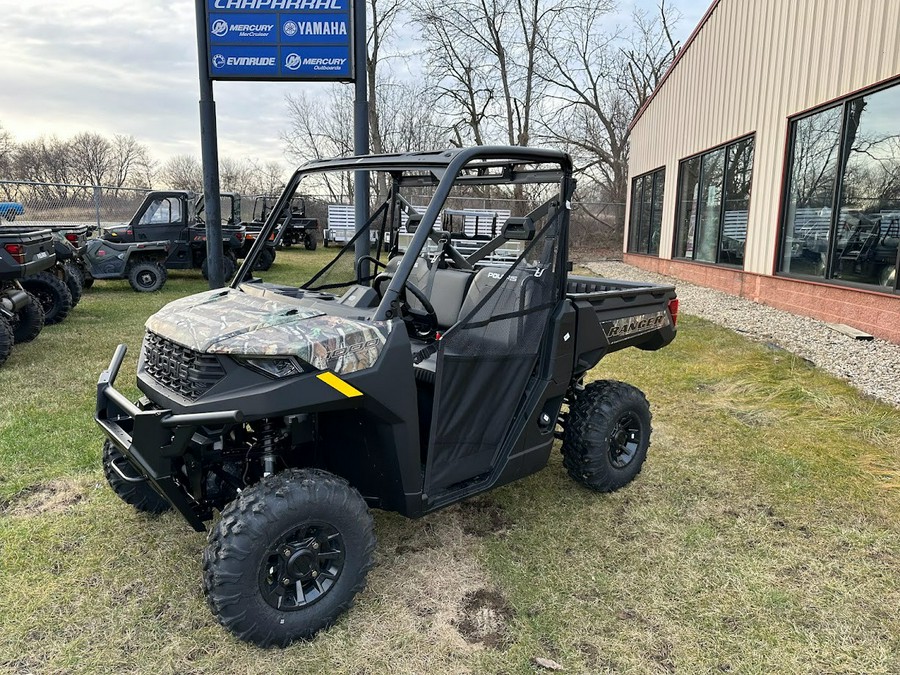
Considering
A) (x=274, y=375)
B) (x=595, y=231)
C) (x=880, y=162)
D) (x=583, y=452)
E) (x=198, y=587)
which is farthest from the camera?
(x=595, y=231)

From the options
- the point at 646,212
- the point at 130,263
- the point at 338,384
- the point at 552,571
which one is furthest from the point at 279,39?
the point at 646,212

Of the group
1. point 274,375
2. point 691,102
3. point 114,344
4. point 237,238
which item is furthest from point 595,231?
point 274,375

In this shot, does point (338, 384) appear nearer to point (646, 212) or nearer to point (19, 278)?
point (19, 278)

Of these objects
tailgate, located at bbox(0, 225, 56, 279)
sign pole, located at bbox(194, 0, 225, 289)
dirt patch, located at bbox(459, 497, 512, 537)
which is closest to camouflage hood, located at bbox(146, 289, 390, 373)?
dirt patch, located at bbox(459, 497, 512, 537)

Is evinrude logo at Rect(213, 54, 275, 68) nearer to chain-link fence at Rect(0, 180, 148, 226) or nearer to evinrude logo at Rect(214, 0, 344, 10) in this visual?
evinrude logo at Rect(214, 0, 344, 10)

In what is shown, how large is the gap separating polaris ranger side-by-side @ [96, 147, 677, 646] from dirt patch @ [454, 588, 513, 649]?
0.43 m

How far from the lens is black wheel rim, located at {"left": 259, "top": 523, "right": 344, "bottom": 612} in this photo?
2398 millimetres

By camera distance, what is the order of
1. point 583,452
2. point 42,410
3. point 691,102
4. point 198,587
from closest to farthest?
point 198,587 < point 583,452 < point 42,410 < point 691,102

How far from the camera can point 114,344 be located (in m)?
7.44

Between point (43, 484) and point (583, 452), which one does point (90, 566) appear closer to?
point (43, 484)

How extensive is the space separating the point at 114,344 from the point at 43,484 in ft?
13.5

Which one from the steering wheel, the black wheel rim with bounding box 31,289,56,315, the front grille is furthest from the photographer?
the black wheel rim with bounding box 31,289,56,315

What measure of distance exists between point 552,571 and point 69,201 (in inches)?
674

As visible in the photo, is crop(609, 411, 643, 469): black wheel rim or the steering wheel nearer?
the steering wheel
